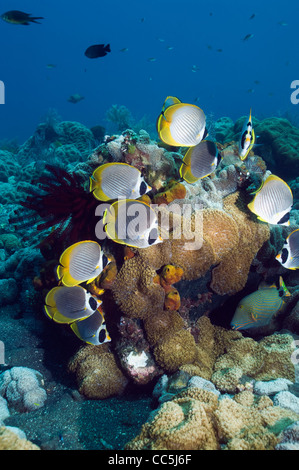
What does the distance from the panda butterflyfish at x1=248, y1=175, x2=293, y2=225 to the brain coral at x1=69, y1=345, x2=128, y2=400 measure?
2.36 meters

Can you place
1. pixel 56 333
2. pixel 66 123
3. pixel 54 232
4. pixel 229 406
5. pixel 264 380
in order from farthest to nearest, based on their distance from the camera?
pixel 66 123
pixel 56 333
pixel 54 232
pixel 264 380
pixel 229 406

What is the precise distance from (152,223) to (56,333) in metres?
2.75

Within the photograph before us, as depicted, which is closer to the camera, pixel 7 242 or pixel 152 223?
pixel 152 223

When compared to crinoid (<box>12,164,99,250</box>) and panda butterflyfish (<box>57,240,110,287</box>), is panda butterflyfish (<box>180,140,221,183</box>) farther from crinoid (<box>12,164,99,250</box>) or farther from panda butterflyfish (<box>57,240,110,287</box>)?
panda butterflyfish (<box>57,240,110,287</box>)

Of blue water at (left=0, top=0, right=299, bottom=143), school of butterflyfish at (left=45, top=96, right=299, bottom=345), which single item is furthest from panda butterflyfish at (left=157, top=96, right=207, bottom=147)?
blue water at (left=0, top=0, right=299, bottom=143)

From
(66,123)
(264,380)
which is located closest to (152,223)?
(264,380)

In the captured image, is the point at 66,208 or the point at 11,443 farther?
the point at 66,208

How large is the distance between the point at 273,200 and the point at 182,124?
3.72 feet

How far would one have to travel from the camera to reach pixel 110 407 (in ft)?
9.50

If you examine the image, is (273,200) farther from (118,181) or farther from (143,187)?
(118,181)

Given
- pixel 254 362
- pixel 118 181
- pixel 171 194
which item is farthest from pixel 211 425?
pixel 171 194

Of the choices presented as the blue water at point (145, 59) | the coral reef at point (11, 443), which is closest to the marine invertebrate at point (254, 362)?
the coral reef at point (11, 443)

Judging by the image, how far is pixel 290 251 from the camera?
2502 millimetres

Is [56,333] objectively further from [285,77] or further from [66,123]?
[285,77]
